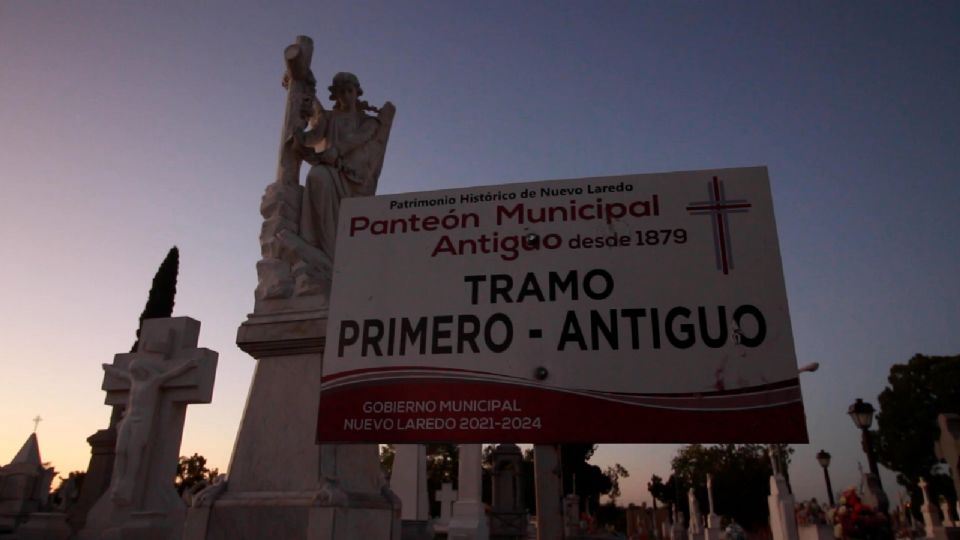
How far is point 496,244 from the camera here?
342 centimetres

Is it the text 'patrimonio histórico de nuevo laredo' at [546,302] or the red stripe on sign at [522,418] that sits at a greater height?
the text 'patrimonio histórico de nuevo laredo' at [546,302]

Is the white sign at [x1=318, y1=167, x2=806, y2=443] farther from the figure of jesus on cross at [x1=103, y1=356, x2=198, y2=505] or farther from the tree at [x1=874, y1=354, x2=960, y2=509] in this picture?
the tree at [x1=874, y1=354, x2=960, y2=509]

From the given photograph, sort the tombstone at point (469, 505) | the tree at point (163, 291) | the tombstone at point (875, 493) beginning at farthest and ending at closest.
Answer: the tree at point (163, 291) → the tombstone at point (875, 493) → the tombstone at point (469, 505)

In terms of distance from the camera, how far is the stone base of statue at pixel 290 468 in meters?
4.33

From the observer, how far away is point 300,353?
4.92 metres

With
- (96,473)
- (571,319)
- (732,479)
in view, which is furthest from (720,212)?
(732,479)

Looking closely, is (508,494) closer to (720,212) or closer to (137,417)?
(137,417)

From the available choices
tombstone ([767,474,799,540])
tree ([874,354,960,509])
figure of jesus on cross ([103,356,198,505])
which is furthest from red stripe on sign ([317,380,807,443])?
tree ([874,354,960,509])

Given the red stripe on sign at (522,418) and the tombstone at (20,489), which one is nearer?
the red stripe on sign at (522,418)

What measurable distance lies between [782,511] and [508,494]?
439 inches

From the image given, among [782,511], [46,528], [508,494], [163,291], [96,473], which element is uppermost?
[163,291]

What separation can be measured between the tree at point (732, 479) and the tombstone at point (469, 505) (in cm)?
5241

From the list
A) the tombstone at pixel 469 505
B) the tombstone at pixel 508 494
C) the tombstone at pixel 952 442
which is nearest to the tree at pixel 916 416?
the tombstone at pixel 952 442

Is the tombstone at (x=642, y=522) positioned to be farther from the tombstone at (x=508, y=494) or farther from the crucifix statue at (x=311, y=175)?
the crucifix statue at (x=311, y=175)
